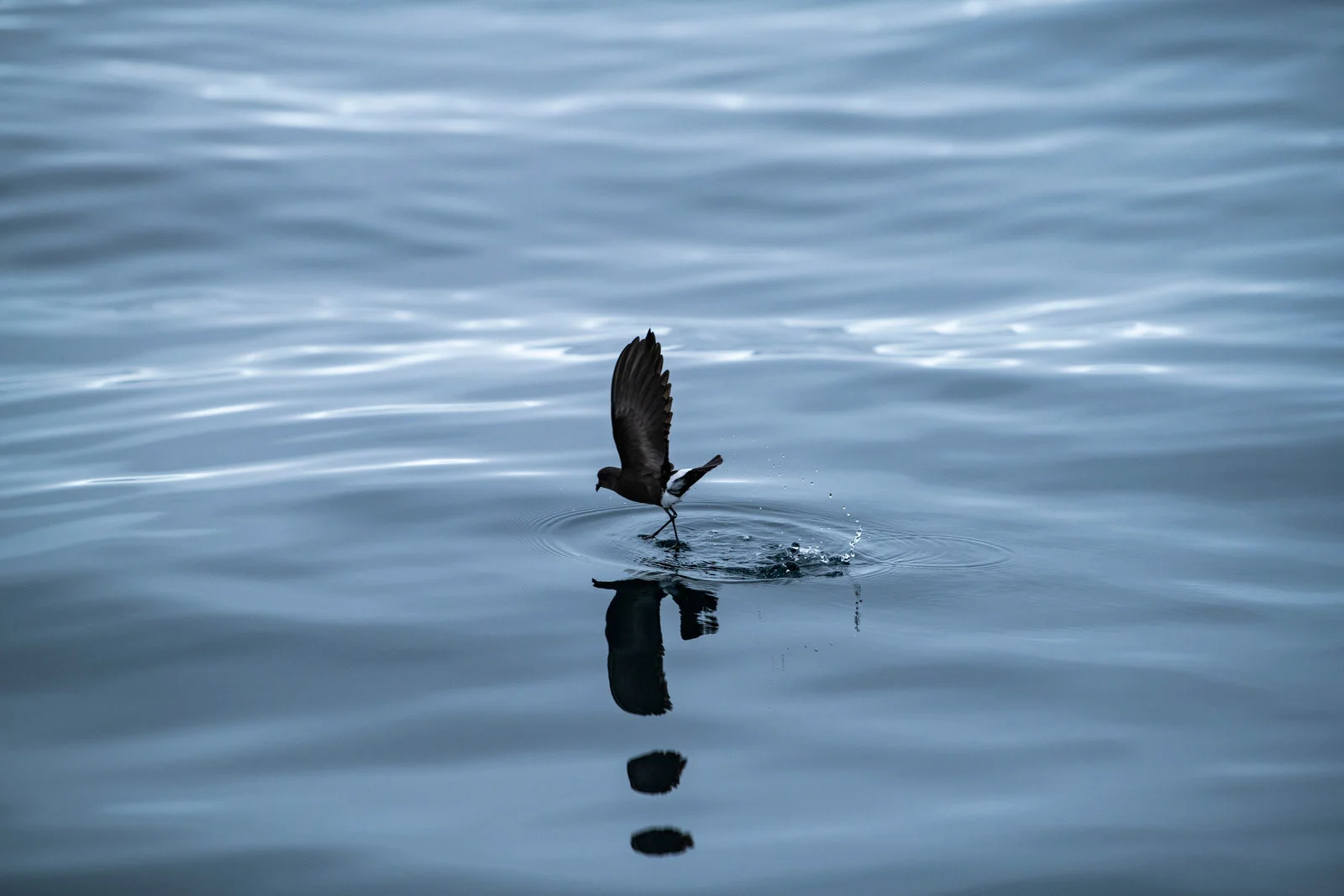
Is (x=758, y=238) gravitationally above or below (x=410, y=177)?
below

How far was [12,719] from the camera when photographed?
5617 mm

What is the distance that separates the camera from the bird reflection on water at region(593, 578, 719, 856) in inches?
187

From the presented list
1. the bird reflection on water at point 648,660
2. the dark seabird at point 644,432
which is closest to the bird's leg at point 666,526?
the dark seabird at point 644,432

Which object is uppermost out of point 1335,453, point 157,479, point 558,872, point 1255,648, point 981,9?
point 981,9

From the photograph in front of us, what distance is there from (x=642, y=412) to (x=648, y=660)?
81.5 inches

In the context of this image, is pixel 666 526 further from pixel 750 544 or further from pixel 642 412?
pixel 642 412

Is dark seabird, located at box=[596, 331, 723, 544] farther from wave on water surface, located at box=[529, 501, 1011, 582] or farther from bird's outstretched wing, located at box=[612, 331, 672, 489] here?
wave on water surface, located at box=[529, 501, 1011, 582]

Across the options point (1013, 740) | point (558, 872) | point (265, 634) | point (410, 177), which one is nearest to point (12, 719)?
point (265, 634)

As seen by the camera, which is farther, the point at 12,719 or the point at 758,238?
the point at 758,238

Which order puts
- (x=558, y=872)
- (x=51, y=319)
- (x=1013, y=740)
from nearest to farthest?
(x=558, y=872) < (x=1013, y=740) < (x=51, y=319)

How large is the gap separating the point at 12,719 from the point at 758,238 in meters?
9.46

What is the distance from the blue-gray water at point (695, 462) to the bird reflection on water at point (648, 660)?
3 cm

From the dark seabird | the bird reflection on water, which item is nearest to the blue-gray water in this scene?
the bird reflection on water

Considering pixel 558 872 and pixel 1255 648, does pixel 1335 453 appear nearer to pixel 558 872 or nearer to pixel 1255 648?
pixel 1255 648
